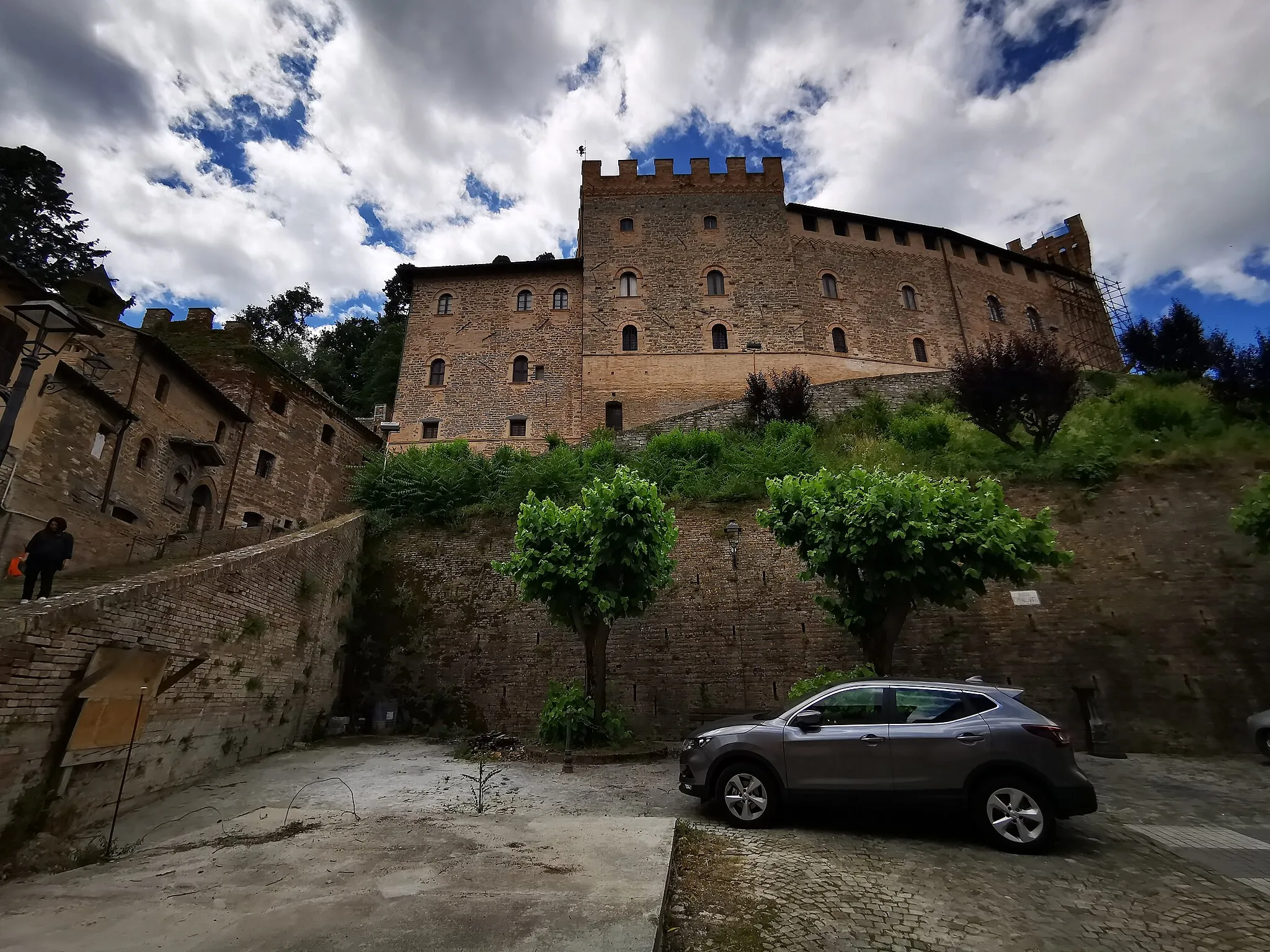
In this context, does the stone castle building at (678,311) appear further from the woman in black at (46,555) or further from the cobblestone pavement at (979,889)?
the cobblestone pavement at (979,889)

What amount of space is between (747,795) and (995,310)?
34.0m

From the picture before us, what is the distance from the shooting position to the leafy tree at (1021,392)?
15695 millimetres

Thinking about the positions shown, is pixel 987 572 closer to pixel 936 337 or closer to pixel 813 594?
pixel 813 594

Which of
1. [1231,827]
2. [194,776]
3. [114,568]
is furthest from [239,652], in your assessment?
[1231,827]

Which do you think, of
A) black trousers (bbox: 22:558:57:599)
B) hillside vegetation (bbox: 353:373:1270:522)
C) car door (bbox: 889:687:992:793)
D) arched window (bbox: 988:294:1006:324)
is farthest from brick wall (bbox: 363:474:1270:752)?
arched window (bbox: 988:294:1006:324)

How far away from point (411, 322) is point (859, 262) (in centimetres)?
2302

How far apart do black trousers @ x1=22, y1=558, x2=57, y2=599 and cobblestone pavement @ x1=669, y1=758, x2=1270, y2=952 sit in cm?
798

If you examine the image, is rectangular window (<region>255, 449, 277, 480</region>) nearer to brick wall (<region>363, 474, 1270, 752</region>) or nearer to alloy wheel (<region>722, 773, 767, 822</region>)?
brick wall (<region>363, 474, 1270, 752</region>)

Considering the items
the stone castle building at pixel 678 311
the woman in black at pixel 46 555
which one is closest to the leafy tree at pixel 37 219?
the stone castle building at pixel 678 311

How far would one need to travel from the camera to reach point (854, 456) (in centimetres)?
1644

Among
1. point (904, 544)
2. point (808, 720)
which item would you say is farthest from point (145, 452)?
point (904, 544)

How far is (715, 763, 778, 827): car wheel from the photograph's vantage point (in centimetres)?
552

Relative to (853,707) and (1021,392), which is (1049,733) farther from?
(1021,392)

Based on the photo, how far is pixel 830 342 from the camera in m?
28.3
